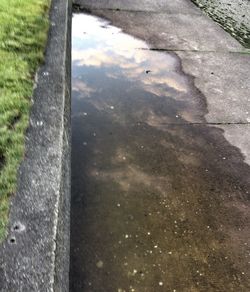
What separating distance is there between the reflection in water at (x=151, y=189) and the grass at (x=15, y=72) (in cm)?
61

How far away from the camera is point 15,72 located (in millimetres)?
3846

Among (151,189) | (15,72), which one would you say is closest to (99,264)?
(151,189)

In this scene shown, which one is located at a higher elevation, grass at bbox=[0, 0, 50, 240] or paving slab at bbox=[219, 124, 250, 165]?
grass at bbox=[0, 0, 50, 240]

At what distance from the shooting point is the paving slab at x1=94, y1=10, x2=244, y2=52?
20.3 ft

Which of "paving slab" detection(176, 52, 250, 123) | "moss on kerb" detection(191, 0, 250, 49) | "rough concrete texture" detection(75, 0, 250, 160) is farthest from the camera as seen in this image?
"moss on kerb" detection(191, 0, 250, 49)

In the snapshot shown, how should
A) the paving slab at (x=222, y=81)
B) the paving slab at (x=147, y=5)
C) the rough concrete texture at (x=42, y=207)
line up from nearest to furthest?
the rough concrete texture at (x=42, y=207) < the paving slab at (x=222, y=81) < the paving slab at (x=147, y=5)

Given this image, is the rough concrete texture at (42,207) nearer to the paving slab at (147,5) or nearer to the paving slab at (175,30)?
the paving slab at (175,30)

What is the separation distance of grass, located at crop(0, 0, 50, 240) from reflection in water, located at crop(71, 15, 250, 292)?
2.01 ft

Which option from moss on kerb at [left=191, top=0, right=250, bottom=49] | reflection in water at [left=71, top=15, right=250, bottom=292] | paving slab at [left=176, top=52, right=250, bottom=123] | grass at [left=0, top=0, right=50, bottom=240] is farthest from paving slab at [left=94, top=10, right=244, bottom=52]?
grass at [left=0, top=0, right=50, bottom=240]

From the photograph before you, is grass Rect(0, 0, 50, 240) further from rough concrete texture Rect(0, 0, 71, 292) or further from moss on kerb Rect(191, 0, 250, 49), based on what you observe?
moss on kerb Rect(191, 0, 250, 49)

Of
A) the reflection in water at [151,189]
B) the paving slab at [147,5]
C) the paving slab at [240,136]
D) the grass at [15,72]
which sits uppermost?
the grass at [15,72]

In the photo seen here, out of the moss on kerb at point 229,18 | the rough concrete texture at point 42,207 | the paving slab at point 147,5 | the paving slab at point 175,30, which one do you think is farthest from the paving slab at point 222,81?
the paving slab at point 147,5

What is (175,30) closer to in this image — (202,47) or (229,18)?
(202,47)

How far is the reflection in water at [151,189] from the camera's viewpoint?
280 centimetres
